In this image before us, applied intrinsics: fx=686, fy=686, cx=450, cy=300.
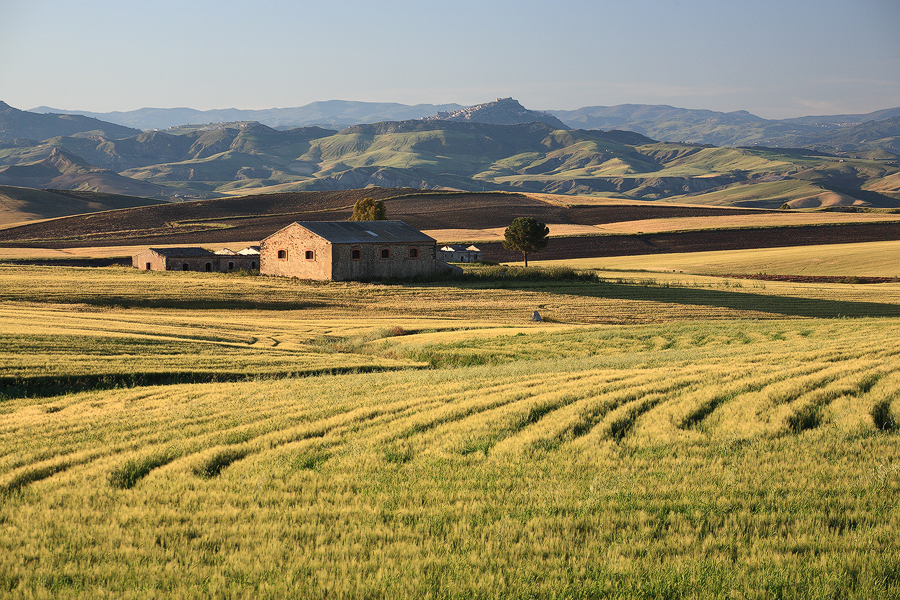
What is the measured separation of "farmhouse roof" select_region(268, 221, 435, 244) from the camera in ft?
198

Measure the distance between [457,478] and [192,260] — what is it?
6930cm

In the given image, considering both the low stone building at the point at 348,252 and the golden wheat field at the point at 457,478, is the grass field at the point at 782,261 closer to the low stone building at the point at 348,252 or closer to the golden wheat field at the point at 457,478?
the low stone building at the point at 348,252

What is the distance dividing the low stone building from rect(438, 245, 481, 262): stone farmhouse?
2195 centimetres

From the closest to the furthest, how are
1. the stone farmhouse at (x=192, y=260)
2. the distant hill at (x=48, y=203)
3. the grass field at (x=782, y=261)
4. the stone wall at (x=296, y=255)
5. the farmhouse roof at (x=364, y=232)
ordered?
1. the stone wall at (x=296, y=255)
2. the farmhouse roof at (x=364, y=232)
3. the grass field at (x=782, y=261)
4. the stone farmhouse at (x=192, y=260)
5. the distant hill at (x=48, y=203)

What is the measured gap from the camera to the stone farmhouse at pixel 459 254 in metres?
88.8

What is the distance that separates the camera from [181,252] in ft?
238

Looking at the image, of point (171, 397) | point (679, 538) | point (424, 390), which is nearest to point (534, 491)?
point (679, 538)

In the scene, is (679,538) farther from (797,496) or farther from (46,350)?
(46,350)

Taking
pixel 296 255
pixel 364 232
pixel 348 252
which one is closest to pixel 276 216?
pixel 296 255

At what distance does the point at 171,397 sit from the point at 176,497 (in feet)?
26.1

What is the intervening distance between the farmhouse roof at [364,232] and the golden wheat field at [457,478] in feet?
130

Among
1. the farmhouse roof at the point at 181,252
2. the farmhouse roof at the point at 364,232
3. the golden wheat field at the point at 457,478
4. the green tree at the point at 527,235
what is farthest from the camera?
the green tree at the point at 527,235

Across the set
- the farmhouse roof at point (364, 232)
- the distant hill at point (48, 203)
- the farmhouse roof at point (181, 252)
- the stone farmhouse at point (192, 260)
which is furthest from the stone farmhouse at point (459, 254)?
the distant hill at point (48, 203)

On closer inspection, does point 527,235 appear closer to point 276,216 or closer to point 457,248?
point 457,248
